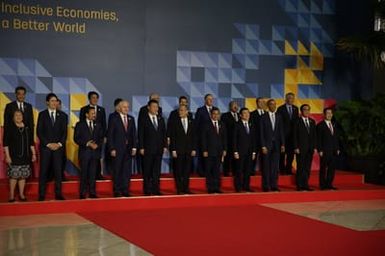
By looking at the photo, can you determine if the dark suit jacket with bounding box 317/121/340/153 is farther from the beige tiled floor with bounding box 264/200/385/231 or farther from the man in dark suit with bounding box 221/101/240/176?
the man in dark suit with bounding box 221/101/240/176

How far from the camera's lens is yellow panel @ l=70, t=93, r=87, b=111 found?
408 inches

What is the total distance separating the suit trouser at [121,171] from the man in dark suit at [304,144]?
2906mm

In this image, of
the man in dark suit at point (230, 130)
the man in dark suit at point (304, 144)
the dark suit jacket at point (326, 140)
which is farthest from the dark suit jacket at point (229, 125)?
the dark suit jacket at point (326, 140)

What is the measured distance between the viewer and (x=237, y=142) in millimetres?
9102

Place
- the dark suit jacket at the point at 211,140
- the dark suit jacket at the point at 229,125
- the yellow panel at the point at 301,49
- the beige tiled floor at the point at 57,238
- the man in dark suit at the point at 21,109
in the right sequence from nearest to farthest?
the beige tiled floor at the point at 57,238 < the man in dark suit at the point at 21,109 < the dark suit jacket at the point at 211,140 < the dark suit jacket at the point at 229,125 < the yellow panel at the point at 301,49

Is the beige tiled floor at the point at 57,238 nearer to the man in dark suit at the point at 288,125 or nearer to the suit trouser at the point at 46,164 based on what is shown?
the suit trouser at the point at 46,164

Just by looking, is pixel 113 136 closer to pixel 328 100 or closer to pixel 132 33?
pixel 132 33

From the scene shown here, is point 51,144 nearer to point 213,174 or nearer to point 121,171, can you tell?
point 121,171

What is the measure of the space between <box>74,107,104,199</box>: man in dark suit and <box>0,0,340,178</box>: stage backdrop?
7.14 feet

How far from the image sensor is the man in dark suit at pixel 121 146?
8.40 meters

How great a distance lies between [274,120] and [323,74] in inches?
136

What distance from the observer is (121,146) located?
8398 mm

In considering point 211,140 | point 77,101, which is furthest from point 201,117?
point 77,101

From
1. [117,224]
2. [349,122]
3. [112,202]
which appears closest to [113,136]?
[112,202]
